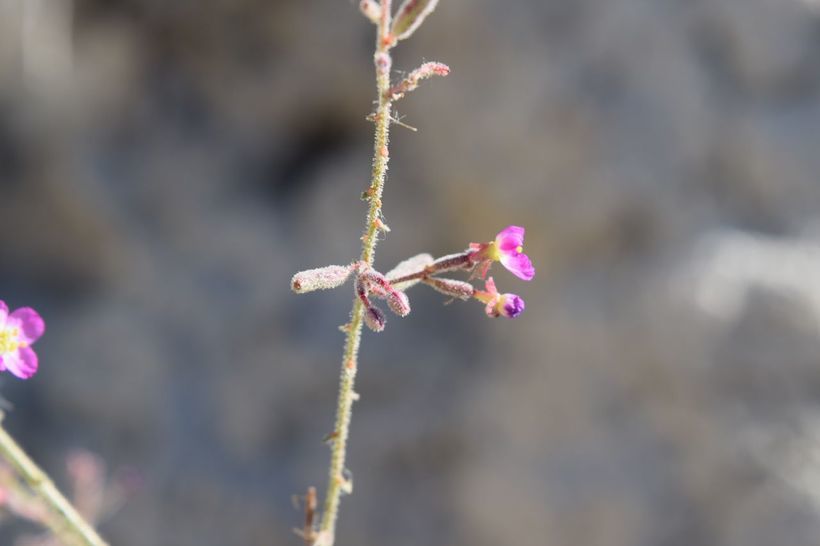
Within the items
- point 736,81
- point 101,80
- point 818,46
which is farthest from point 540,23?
point 101,80

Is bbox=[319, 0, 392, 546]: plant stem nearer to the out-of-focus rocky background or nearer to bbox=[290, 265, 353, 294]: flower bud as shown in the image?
bbox=[290, 265, 353, 294]: flower bud

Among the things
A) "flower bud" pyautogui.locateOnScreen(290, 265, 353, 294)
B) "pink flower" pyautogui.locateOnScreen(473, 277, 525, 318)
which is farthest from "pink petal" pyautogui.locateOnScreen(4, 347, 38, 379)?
"pink flower" pyautogui.locateOnScreen(473, 277, 525, 318)

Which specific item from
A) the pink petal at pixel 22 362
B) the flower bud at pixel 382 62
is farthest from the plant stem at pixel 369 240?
the pink petal at pixel 22 362

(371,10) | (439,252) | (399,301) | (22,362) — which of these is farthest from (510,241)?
(439,252)

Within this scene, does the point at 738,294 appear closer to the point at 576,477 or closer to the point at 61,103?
the point at 576,477

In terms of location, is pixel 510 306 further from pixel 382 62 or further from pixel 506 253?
pixel 382 62
